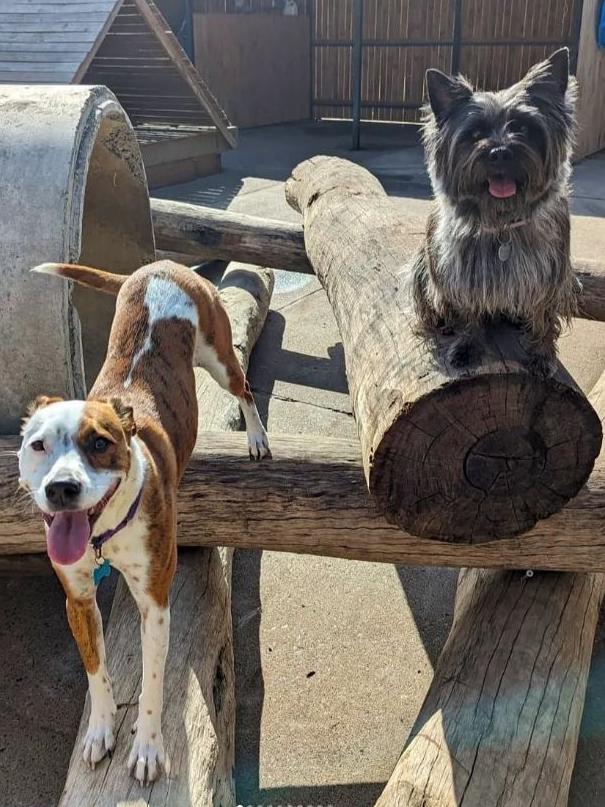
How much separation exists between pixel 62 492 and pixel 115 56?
11331 mm

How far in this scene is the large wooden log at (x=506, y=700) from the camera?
2.58m

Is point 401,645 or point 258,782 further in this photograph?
point 401,645

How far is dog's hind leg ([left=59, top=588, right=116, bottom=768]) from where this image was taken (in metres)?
2.70

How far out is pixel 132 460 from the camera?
8.36 feet

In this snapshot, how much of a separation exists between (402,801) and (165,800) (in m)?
0.75

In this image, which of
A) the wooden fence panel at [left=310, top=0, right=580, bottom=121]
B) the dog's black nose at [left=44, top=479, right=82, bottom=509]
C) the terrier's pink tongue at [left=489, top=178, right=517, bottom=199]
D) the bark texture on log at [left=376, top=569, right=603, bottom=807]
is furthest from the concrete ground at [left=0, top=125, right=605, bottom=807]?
the wooden fence panel at [left=310, top=0, right=580, bottom=121]

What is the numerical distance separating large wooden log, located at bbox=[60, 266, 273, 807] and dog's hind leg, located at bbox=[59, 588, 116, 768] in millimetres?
46

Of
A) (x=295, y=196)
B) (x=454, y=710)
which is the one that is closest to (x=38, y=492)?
(x=454, y=710)

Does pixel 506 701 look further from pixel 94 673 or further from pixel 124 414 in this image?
pixel 124 414

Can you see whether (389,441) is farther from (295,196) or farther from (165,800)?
(295,196)

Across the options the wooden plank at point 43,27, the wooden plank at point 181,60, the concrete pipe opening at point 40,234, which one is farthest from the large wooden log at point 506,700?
the wooden plank at point 181,60

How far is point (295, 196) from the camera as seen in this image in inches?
300

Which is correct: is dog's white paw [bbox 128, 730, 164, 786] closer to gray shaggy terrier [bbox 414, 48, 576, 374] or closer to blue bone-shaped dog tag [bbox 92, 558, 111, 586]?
blue bone-shaped dog tag [bbox 92, 558, 111, 586]

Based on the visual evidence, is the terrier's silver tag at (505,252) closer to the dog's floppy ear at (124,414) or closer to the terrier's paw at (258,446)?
the terrier's paw at (258,446)
